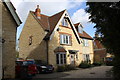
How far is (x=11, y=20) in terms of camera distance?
13.0m

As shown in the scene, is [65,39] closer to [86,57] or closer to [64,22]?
[64,22]

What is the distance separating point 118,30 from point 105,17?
1.21m

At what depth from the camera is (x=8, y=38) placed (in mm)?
12484

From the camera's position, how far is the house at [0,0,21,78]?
38.9 ft

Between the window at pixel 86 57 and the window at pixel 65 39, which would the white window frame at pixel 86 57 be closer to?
the window at pixel 86 57

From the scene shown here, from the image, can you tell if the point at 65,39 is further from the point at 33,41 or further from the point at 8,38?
the point at 8,38

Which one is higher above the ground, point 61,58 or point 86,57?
point 61,58

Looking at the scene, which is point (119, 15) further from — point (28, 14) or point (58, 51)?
point (28, 14)

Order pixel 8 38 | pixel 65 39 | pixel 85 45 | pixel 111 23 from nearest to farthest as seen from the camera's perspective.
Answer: pixel 111 23, pixel 8 38, pixel 65 39, pixel 85 45

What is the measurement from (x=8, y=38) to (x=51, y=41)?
8812mm

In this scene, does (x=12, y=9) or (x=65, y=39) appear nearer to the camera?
(x=12, y=9)

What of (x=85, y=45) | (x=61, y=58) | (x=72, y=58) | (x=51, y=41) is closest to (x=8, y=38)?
(x=51, y=41)

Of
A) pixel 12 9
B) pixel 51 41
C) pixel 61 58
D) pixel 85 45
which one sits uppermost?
pixel 12 9

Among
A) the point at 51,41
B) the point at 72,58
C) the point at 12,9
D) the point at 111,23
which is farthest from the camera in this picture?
the point at 72,58
